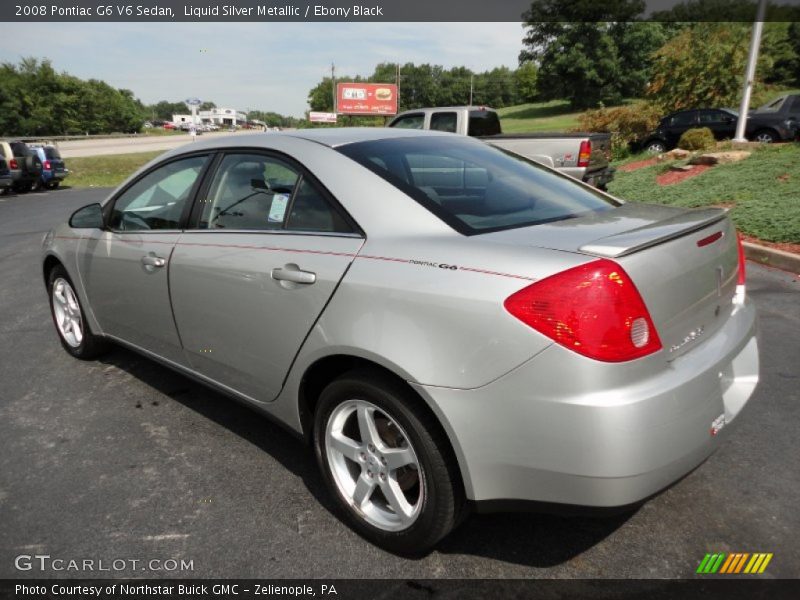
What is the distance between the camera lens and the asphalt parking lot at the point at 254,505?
225cm

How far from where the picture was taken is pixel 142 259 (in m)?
3.25

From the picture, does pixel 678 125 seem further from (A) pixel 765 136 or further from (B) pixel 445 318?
(B) pixel 445 318

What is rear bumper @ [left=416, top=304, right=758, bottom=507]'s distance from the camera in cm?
173

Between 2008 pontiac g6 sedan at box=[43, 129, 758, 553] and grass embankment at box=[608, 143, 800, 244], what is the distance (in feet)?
19.1

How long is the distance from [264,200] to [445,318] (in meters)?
1.30

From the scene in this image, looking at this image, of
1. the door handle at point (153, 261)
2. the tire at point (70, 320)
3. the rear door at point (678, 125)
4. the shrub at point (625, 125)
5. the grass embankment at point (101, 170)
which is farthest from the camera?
the grass embankment at point (101, 170)

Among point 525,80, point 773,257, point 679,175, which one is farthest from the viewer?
point 525,80

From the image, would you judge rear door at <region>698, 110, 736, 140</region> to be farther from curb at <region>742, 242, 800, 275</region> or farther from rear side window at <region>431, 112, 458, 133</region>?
curb at <region>742, 242, 800, 275</region>

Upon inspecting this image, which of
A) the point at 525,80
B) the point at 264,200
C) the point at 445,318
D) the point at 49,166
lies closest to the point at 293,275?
the point at 264,200

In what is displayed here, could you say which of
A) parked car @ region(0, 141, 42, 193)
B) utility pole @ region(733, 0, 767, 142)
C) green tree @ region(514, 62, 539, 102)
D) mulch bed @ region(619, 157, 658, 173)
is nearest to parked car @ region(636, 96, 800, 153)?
mulch bed @ region(619, 157, 658, 173)

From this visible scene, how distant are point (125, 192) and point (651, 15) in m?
83.0

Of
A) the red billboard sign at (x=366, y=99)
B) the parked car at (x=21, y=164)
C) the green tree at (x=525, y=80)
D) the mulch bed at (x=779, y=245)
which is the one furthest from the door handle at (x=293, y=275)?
the green tree at (x=525, y=80)

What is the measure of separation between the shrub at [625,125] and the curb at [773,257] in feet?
41.3
